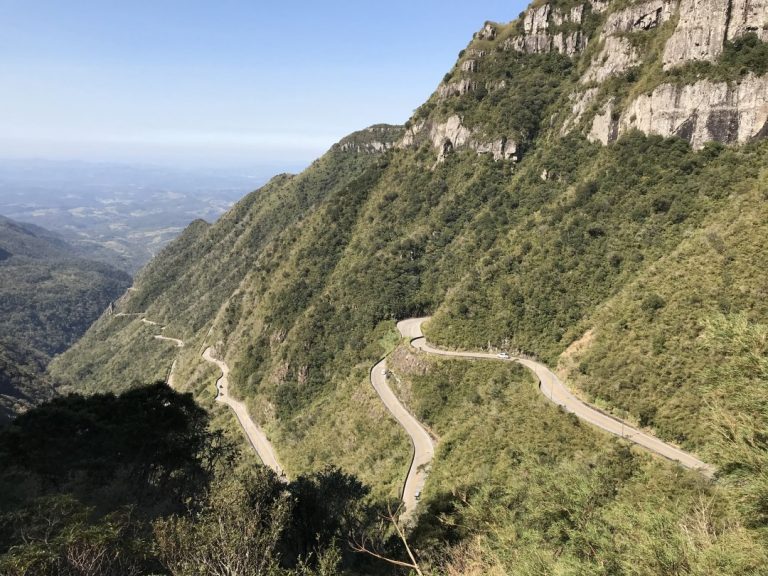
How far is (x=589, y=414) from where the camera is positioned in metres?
34.3

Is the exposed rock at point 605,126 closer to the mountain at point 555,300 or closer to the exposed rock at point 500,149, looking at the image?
the mountain at point 555,300

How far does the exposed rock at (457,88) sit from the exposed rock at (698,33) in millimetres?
39576

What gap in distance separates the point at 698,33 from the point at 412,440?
188 ft

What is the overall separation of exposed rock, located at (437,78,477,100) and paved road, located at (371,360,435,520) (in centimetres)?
6075

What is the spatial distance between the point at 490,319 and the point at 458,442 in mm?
17799

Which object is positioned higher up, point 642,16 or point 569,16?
point 569,16

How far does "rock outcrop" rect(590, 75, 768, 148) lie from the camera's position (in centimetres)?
4603

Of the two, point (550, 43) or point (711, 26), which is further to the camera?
point (550, 43)

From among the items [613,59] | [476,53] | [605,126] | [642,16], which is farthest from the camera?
[476,53]

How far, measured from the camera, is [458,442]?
127 ft

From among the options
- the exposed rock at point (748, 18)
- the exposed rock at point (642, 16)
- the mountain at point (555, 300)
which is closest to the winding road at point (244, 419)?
the mountain at point (555, 300)

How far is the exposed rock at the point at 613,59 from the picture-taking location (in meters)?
62.4

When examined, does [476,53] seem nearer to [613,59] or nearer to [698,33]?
[613,59]

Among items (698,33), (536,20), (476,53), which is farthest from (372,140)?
(698,33)
